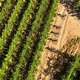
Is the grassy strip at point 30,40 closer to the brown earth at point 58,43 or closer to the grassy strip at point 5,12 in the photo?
the brown earth at point 58,43

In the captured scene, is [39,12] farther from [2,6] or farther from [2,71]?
[2,71]

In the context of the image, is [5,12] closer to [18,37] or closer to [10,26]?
[10,26]

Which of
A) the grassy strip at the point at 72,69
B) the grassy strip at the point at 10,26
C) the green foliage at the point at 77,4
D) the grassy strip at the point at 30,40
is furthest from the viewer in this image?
the grassy strip at the point at 10,26

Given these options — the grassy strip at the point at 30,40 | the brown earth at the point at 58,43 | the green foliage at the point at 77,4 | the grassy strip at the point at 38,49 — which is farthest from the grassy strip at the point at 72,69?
the green foliage at the point at 77,4

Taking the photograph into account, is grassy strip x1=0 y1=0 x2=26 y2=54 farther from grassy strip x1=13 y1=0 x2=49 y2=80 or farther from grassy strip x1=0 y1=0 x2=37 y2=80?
grassy strip x1=13 y1=0 x2=49 y2=80

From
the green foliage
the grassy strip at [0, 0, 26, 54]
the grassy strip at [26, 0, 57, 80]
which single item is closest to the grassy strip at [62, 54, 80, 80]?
the grassy strip at [26, 0, 57, 80]

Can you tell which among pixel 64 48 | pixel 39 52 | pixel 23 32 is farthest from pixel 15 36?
pixel 64 48

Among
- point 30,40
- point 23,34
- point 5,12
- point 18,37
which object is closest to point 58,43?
point 30,40
